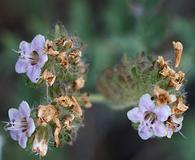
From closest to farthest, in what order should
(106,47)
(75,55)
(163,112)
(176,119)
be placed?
(163,112) < (176,119) < (75,55) < (106,47)

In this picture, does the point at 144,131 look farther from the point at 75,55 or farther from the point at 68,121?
the point at 75,55

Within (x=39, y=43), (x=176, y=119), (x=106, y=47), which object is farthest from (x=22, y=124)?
(x=106, y=47)

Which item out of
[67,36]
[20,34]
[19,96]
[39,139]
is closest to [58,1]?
[20,34]

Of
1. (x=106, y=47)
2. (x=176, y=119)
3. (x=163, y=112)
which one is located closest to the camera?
(x=163, y=112)

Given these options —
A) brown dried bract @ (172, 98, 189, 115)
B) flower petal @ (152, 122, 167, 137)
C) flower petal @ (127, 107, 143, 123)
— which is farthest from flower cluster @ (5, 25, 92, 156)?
brown dried bract @ (172, 98, 189, 115)

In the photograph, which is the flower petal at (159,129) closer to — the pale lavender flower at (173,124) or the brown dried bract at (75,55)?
the pale lavender flower at (173,124)

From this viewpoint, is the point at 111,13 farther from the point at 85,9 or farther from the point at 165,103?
the point at 165,103

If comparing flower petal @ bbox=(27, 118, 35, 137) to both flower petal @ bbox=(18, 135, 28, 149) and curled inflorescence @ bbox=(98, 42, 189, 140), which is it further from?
curled inflorescence @ bbox=(98, 42, 189, 140)
